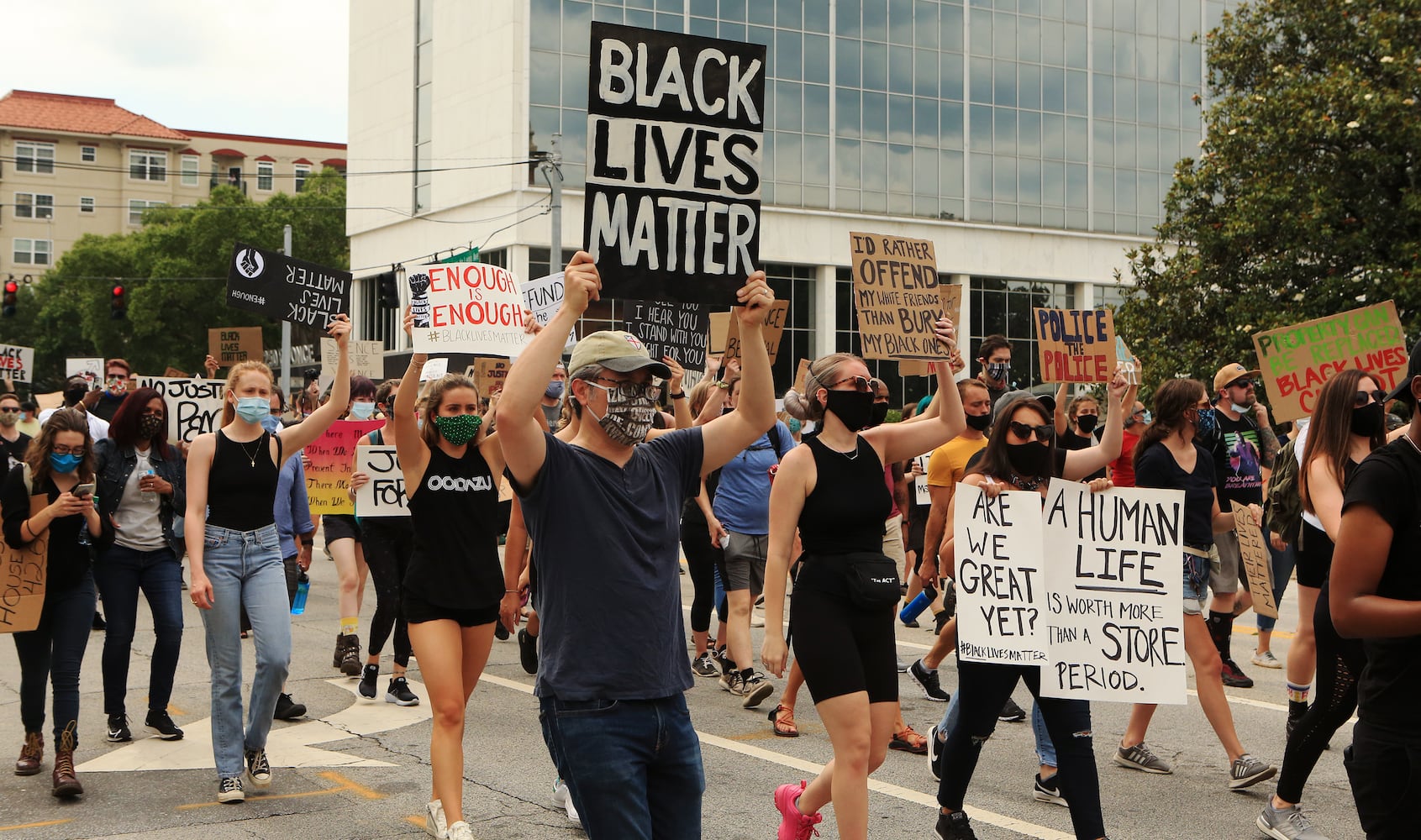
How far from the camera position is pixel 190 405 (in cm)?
1036

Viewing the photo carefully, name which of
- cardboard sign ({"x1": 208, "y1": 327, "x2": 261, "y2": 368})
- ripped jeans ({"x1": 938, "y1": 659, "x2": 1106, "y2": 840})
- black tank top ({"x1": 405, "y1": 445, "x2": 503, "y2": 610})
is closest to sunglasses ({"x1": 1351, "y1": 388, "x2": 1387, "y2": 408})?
ripped jeans ({"x1": 938, "y1": 659, "x2": 1106, "y2": 840})

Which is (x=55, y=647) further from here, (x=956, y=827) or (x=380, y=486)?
(x=956, y=827)

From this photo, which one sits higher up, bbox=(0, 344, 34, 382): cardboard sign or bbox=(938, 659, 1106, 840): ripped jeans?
bbox=(0, 344, 34, 382): cardboard sign

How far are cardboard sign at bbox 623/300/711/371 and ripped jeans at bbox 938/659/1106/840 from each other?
364 cm

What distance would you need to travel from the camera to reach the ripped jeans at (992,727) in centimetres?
546

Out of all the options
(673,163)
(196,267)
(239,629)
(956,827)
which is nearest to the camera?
(673,163)

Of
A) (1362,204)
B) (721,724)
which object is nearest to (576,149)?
(1362,204)

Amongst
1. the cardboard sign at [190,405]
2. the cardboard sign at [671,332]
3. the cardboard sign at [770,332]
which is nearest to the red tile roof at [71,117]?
the cardboard sign at [770,332]

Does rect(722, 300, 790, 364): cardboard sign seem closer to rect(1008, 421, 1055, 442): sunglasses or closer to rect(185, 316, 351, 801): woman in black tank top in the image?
rect(185, 316, 351, 801): woman in black tank top

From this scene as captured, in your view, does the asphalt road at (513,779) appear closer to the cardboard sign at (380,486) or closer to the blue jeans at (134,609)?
the blue jeans at (134,609)

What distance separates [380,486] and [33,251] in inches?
4412

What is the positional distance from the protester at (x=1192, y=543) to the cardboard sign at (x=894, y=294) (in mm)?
3031

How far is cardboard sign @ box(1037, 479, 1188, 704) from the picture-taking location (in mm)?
5926

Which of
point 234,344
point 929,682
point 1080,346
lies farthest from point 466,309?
point 234,344
